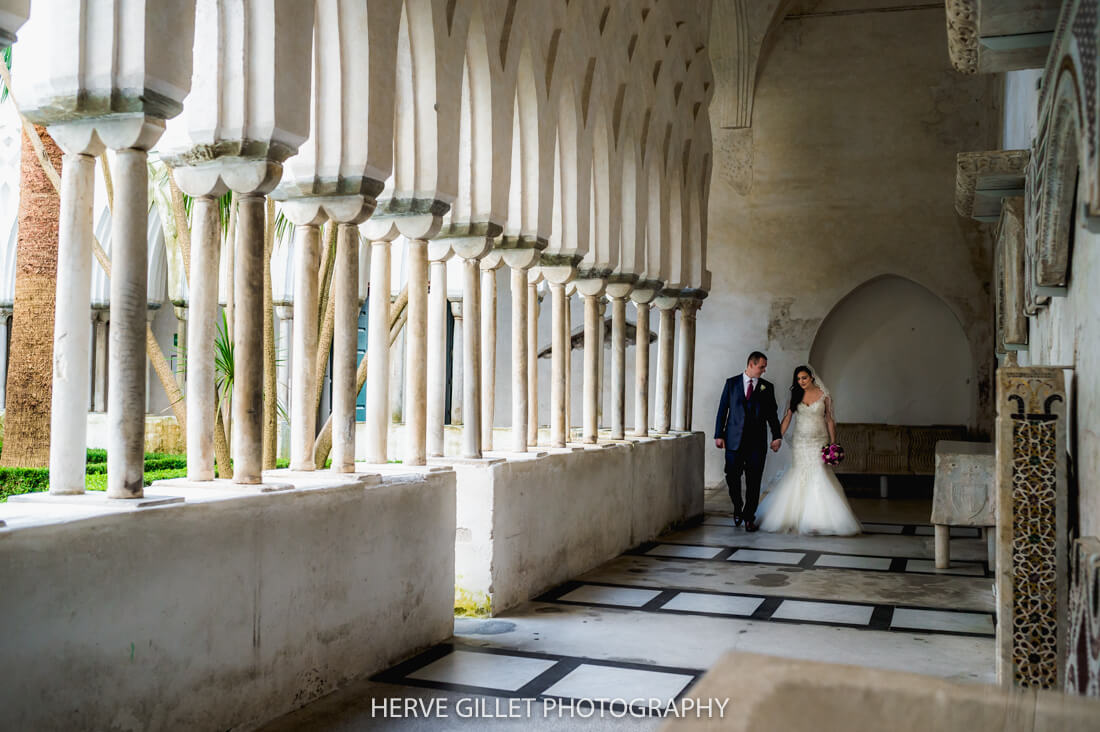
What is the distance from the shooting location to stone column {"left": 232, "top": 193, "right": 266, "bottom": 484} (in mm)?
4129

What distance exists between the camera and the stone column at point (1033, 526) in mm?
3729

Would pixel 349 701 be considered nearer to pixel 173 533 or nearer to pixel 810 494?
pixel 173 533

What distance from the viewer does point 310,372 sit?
466cm

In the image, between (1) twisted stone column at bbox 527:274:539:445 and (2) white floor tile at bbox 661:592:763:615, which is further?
(1) twisted stone column at bbox 527:274:539:445

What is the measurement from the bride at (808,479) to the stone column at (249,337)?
6.12 meters

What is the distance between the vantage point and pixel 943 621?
575 centimetres

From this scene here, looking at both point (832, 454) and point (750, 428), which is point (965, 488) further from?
point (750, 428)

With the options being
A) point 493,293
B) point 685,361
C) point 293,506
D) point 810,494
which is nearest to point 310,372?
point 293,506

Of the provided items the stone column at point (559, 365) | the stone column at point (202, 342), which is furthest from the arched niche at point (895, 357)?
the stone column at point (202, 342)

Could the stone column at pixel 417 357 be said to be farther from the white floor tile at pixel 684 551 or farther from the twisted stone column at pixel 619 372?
the twisted stone column at pixel 619 372

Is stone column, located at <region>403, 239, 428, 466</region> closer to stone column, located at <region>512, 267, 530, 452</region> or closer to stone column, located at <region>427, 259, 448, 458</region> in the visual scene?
stone column, located at <region>427, 259, 448, 458</region>

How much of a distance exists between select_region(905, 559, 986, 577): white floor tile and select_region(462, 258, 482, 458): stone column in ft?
11.1

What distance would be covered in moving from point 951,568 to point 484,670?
4.26 m

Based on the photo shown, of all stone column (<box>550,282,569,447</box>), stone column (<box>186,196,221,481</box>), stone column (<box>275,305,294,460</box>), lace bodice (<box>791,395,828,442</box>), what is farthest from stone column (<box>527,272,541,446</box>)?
stone column (<box>275,305,294,460</box>)
